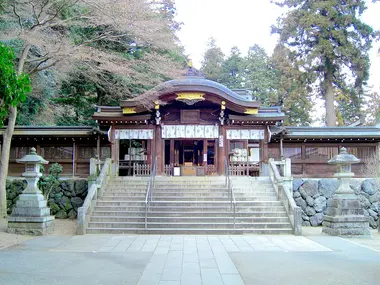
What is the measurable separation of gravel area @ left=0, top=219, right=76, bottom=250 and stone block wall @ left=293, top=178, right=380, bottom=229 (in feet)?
31.3

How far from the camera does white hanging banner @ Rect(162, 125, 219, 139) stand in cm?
1556

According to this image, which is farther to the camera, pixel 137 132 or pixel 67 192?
pixel 137 132

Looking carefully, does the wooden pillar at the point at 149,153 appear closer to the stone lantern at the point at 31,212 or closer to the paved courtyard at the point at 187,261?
the stone lantern at the point at 31,212

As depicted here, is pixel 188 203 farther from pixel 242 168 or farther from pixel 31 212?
pixel 31 212

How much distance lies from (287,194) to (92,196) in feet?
22.9

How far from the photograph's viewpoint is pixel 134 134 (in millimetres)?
15602

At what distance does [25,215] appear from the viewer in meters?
10.0

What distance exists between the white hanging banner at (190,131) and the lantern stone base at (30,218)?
22.4 ft

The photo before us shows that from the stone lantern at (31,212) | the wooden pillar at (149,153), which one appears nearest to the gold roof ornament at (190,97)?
the wooden pillar at (149,153)

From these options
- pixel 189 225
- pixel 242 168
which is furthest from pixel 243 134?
pixel 189 225

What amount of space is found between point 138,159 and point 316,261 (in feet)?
38.1

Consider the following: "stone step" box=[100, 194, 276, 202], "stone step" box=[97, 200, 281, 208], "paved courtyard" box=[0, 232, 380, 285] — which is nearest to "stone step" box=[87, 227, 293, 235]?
"paved courtyard" box=[0, 232, 380, 285]

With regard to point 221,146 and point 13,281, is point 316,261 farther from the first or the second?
point 221,146

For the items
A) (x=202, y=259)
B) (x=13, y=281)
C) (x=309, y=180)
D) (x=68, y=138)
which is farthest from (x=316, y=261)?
(x=68, y=138)
